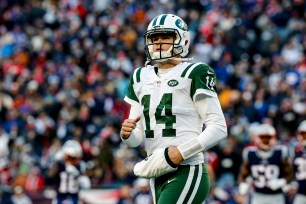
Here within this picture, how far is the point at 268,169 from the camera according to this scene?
1003cm

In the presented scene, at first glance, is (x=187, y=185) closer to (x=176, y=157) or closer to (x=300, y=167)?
(x=176, y=157)

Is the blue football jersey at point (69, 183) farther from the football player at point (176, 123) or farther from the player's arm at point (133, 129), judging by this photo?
the football player at point (176, 123)

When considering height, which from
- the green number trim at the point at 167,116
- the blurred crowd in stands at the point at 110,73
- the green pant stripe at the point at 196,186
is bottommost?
the green pant stripe at the point at 196,186

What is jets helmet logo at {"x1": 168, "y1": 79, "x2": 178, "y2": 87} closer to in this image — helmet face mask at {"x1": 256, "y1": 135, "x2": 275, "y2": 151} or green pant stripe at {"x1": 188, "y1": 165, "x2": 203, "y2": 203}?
green pant stripe at {"x1": 188, "y1": 165, "x2": 203, "y2": 203}

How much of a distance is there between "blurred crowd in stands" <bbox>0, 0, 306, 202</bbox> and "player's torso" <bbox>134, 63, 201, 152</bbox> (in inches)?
293

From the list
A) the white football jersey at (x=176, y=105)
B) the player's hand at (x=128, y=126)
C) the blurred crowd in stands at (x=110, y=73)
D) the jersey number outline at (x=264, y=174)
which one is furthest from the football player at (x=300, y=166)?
the player's hand at (x=128, y=126)

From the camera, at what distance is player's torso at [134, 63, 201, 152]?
18.0 ft

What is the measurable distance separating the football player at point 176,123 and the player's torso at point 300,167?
15.2 ft

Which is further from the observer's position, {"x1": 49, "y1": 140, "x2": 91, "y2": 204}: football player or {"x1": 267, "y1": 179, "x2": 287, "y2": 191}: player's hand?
{"x1": 49, "y1": 140, "x2": 91, "y2": 204}: football player

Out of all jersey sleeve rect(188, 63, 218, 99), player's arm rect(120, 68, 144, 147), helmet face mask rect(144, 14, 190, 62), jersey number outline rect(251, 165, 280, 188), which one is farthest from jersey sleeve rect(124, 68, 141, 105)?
jersey number outline rect(251, 165, 280, 188)

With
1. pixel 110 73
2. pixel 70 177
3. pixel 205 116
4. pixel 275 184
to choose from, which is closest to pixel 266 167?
pixel 275 184

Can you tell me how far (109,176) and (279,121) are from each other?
289 centimetres

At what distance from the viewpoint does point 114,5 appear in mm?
20188

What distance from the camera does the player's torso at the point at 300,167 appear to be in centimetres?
1004
